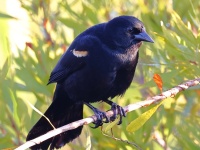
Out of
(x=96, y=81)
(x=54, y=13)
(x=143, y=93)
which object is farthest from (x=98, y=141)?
(x=54, y=13)

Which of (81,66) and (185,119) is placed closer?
(185,119)

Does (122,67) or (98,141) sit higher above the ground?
(122,67)

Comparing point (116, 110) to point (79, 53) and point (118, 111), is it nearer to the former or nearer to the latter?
point (118, 111)

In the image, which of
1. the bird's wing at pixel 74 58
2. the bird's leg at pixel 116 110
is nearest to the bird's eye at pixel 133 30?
the bird's wing at pixel 74 58

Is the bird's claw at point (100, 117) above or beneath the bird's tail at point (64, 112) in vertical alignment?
above

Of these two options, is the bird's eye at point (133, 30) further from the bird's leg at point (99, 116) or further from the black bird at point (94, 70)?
the bird's leg at point (99, 116)

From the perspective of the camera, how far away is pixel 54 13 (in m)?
2.59

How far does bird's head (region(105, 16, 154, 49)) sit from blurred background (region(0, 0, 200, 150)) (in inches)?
1.6

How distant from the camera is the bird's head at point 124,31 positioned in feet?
7.72

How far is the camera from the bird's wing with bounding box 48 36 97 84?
95.0 inches

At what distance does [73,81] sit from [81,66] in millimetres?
78

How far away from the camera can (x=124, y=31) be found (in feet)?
8.05

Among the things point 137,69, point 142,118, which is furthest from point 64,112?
point 142,118

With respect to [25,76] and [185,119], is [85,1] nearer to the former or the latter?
[25,76]
